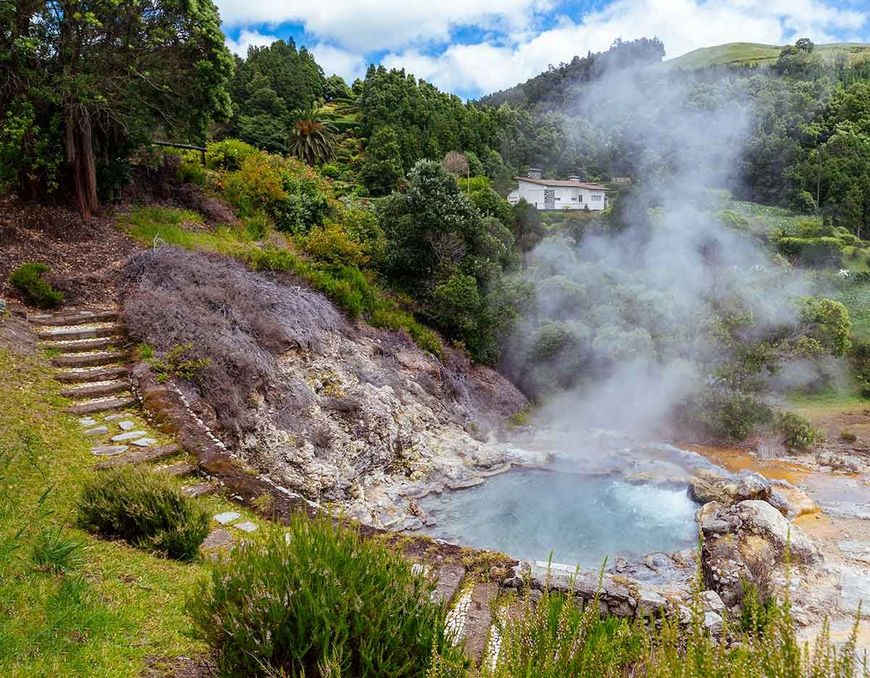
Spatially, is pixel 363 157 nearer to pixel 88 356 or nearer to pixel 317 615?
pixel 88 356

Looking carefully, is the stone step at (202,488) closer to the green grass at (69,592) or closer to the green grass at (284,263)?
the green grass at (69,592)

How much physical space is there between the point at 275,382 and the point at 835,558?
965 cm

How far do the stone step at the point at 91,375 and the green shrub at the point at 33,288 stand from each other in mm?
2033

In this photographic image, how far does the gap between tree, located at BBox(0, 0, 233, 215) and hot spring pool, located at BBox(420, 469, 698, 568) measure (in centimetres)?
960

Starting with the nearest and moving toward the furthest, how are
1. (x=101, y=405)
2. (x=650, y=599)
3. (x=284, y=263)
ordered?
(x=650, y=599) → (x=101, y=405) → (x=284, y=263)

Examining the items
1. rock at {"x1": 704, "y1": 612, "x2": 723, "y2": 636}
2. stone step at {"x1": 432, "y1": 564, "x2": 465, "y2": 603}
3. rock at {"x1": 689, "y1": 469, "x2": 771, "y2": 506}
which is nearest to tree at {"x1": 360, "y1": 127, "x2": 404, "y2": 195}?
rock at {"x1": 689, "y1": 469, "x2": 771, "y2": 506}

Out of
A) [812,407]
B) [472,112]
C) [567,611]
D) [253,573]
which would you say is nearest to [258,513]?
[253,573]

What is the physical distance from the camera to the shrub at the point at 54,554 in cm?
374

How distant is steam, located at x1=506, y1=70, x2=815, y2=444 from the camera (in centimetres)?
1744

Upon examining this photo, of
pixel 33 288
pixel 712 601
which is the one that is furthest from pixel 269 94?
pixel 712 601

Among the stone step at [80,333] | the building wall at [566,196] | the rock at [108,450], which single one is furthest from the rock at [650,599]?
the building wall at [566,196]

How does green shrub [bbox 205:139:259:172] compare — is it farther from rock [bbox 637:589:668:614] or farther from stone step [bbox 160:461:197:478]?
rock [bbox 637:589:668:614]

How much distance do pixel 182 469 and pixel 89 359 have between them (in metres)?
3.02

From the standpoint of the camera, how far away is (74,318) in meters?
9.00
